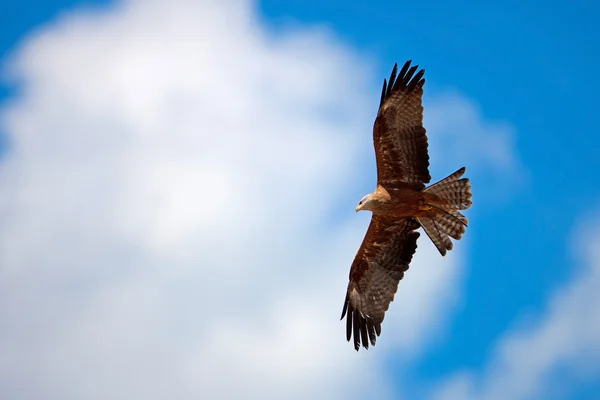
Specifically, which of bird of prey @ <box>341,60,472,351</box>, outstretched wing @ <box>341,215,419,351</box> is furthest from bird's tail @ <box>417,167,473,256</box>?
outstretched wing @ <box>341,215,419,351</box>

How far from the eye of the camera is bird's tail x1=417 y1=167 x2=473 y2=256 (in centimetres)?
1321

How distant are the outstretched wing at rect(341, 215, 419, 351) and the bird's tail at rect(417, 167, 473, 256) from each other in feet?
1.65

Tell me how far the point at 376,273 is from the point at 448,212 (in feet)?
6.29

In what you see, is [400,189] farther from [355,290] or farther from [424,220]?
[355,290]

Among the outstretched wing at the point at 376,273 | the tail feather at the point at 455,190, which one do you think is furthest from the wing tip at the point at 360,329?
the tail feather at the point at 455,190

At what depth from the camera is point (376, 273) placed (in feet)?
47.7

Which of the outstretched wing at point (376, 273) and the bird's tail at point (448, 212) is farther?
the outstretched wing at point (376, 273)

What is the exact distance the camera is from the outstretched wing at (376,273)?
46.6 feet

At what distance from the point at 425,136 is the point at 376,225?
6.16 feet

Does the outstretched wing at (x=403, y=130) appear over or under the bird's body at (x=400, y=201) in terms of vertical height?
over

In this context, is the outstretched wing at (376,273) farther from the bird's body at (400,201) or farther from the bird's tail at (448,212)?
the bird's body at (400,201)

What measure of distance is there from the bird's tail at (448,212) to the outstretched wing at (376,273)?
Result: 0.50 meters

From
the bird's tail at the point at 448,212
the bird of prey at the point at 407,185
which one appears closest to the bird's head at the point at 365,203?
the bird of prey at the point at 407,185

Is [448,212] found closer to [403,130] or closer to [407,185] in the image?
[407,185]
